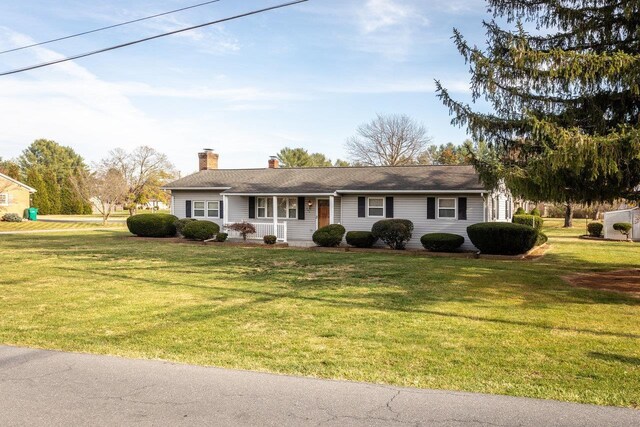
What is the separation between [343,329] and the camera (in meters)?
7.53

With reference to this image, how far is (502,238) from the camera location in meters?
18.8

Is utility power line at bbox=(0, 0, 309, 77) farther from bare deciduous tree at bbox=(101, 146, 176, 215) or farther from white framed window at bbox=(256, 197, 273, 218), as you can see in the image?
bare deciduous tree at bbox=(101, 146, 176, 215)

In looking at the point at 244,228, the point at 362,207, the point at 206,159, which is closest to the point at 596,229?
the point at 362,207

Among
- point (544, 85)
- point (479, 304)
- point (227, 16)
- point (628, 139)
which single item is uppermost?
point (227, 16)

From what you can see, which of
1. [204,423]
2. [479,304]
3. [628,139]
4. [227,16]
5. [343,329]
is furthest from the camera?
[227,16]

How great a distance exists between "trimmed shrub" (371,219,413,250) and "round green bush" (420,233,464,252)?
3.21 feet

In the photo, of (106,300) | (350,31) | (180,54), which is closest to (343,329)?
(106,300)

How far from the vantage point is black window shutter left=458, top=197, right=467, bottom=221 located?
2138 centimetres

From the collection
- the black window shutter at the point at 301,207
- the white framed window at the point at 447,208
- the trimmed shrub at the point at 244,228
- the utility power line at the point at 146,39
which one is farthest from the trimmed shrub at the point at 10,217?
the white framed window at the point at 447,208

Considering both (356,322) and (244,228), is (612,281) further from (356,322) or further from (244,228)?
(244,228)

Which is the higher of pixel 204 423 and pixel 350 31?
pixel 350 31

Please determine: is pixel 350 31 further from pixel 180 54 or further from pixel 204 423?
pixel 204 423

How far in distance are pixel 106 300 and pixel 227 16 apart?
21.5 feet

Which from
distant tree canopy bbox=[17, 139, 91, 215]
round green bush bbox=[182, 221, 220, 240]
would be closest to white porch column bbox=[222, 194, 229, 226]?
round green bush bbox=[182, 221, 220, 240]
